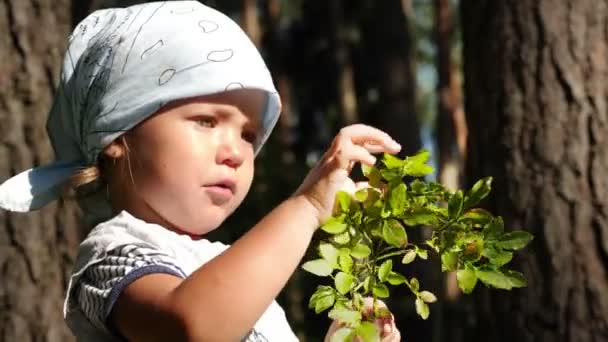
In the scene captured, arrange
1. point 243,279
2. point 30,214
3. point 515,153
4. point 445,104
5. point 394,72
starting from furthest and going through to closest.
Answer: point 445,104
point 394,72
point 515,153
point 30,214
point 243,279

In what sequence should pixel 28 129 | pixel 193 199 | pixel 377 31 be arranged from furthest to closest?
1. pixel 377 31
2. pixel 28 129
3. pixel 193 199

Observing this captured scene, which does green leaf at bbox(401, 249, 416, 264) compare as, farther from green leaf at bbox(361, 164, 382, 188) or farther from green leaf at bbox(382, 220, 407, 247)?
green leaf at bbox(361, 164, 382, 188)

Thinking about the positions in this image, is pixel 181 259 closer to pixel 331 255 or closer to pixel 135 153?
pixel 135 153

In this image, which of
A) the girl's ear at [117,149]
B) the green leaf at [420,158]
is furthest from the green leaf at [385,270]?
the girl's ear at [117,149]

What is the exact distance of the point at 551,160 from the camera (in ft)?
13.9

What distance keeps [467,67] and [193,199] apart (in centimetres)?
269

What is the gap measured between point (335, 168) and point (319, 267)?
0.62ft

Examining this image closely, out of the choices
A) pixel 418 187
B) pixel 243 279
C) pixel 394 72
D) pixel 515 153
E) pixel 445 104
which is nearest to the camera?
pixel 243 279

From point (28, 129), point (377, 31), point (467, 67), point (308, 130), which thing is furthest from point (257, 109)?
point (308, 130)

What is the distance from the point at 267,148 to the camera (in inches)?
475

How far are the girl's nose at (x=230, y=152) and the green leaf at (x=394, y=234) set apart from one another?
15.3 inches

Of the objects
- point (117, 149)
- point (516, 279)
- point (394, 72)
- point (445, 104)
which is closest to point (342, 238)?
point (516, 279)

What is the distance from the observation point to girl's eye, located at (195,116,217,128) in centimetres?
226

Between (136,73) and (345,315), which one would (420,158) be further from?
(136,73)
